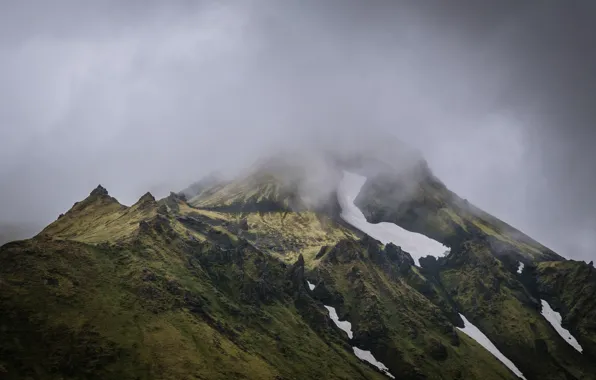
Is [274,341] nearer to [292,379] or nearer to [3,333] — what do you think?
[292,379]

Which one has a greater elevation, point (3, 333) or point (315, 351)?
point (315, 351)

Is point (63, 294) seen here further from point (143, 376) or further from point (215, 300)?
point (215, 300)

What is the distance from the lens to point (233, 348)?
169m

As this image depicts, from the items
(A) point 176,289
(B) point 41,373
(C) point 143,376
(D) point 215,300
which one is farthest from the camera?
(D) point 215,300

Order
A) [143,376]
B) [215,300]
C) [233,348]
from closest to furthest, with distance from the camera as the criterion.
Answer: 1. [143,376]
2. [233,348]
3. [215,300]

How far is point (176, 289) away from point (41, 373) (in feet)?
209

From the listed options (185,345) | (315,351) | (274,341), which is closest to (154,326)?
(185,345)

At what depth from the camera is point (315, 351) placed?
197000mm

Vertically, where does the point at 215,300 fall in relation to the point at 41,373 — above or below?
above

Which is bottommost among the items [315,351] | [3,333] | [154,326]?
[3,333]

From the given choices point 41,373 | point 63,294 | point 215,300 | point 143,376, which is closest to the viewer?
point 41,373

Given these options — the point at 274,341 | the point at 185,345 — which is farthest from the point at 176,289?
the point at 274,341

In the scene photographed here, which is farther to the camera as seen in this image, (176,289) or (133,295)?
(176,289)

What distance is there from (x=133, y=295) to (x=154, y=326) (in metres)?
18.6
